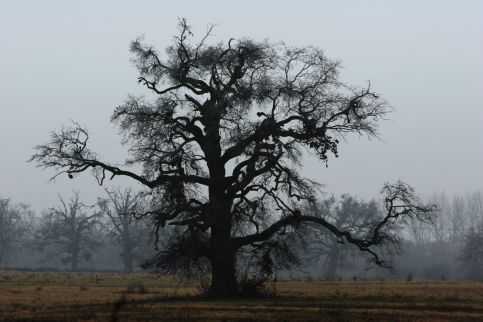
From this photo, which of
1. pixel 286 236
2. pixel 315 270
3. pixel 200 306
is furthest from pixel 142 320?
pixel 315 270

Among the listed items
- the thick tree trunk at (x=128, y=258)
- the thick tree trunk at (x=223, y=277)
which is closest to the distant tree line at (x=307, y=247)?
the thick tree trunk at (x=128, y=258)

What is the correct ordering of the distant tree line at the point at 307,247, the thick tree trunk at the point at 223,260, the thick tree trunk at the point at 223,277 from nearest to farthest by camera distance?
the thick tree trunk at the point at 223,260 < the thick tree trunk at the point at 223,277 < the distant tree line at the point at 307,247

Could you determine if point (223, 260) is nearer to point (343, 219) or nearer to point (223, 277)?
point (223, 277)

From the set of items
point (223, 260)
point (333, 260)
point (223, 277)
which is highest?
point (333, 260)

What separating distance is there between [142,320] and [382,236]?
15467mm

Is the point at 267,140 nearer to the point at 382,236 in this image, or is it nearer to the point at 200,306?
the point at 382,236

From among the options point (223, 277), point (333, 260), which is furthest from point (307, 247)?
point (223, 277)

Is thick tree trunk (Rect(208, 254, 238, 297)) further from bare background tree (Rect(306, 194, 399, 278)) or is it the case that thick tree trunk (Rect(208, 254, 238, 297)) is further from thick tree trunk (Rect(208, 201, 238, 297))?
bare background tree (Rect(306, 194, 399, 278))

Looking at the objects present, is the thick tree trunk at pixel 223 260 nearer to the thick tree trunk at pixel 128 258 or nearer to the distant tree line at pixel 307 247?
the distant tree line at pixel 307 247

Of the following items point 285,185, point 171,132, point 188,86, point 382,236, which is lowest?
point 382,236

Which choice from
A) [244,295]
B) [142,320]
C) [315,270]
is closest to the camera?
[142,320]

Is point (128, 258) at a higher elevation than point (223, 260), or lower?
higher

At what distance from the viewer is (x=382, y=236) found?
100 ft

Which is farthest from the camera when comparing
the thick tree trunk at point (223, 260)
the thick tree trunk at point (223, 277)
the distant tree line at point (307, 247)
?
the distant tree line at point (307, 247)
